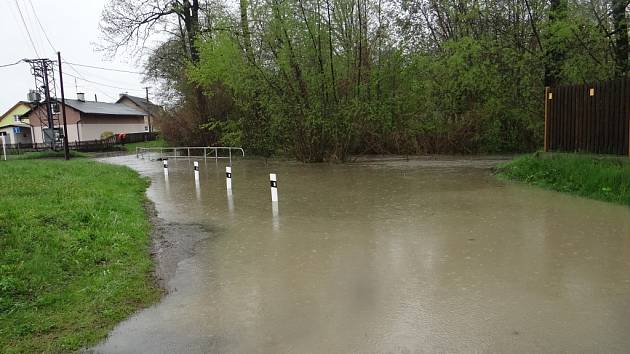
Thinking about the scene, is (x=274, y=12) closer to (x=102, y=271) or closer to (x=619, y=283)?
(x=102, y=271)

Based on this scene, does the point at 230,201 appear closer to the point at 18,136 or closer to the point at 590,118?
the point at 590,118

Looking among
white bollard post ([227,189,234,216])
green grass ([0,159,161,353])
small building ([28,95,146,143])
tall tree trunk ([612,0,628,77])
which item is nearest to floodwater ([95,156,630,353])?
white bollard post ([227,189,234,216])

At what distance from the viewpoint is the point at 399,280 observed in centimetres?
538

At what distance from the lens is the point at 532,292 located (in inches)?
193

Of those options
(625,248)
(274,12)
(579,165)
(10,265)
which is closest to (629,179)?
(579,165)

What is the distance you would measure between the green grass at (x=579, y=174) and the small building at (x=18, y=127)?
198ft

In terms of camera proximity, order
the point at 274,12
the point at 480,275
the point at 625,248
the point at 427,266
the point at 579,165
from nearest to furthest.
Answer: the point at 480,275, the point at 427,266, the point at 625,248, the point at 579,165, the point at 274,12

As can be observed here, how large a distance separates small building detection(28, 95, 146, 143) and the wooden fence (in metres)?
47.9

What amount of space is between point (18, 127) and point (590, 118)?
62.2m

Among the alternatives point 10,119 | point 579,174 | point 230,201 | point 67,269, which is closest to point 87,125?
point 10,119

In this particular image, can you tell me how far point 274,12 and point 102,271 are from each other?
48.9ft

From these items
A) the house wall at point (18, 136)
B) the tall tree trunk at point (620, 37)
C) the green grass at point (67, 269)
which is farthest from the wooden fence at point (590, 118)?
the house wall at point (18, 136)

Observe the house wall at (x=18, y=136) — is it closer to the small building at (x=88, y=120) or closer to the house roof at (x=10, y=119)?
the house roof at (x=10, y=119)

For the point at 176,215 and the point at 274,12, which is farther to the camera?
the point at 274,12
